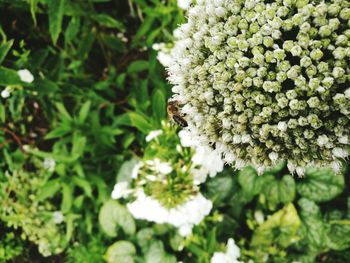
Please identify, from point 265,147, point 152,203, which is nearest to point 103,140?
point 152,203

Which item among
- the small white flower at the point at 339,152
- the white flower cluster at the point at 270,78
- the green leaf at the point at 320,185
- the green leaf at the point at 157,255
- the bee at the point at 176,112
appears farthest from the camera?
the green leaf at the point at 157,255

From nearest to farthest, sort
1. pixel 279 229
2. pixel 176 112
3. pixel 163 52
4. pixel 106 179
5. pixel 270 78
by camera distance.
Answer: pixel 270 78
pixel 176 112
pixel 163 52
pixel 279 229
pixel 106 179

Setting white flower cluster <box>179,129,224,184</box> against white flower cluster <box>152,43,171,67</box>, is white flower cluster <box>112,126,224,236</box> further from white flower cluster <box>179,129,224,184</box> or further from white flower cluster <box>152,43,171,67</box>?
white flower cluster <box>152,43,171,67</box>

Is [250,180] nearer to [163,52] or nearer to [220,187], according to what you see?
[220,187]

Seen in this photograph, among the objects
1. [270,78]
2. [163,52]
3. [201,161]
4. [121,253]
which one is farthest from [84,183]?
[270,78]

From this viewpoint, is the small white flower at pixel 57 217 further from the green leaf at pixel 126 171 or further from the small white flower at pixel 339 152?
the small white flower at pixel 339 152

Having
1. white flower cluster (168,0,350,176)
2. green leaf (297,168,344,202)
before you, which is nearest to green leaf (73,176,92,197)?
white flower cluster (168,0,350,176)

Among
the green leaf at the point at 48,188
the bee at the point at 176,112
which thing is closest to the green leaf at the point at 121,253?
the green leaf at the point at 48,188

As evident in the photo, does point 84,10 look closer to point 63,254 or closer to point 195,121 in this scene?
point 195,121
